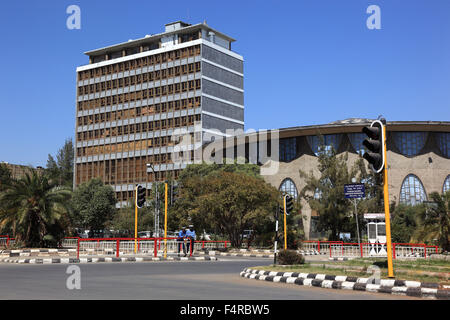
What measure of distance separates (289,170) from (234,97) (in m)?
27.8

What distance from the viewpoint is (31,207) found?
31703 mm

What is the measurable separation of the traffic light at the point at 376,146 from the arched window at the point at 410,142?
65.6 meters

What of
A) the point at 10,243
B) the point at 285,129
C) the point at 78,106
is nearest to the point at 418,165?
the point at 285,129

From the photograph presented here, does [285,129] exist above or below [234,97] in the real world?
below

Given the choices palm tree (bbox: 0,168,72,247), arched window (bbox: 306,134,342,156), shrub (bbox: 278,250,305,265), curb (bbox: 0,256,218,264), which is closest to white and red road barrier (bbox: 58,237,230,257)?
curb (bbox: 0,256,218,264)

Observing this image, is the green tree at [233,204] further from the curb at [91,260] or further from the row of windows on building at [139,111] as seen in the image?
the row of windows on building at [139,111]

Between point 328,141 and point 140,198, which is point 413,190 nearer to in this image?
point 328,141

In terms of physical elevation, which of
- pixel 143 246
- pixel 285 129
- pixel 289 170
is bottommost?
pixel 143 246

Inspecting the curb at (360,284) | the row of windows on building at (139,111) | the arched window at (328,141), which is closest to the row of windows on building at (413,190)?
the arched window at (328,141)

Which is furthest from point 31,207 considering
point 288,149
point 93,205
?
point 288,149

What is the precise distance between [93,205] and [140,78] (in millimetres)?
33091

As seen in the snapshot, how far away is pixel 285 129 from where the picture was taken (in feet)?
253
